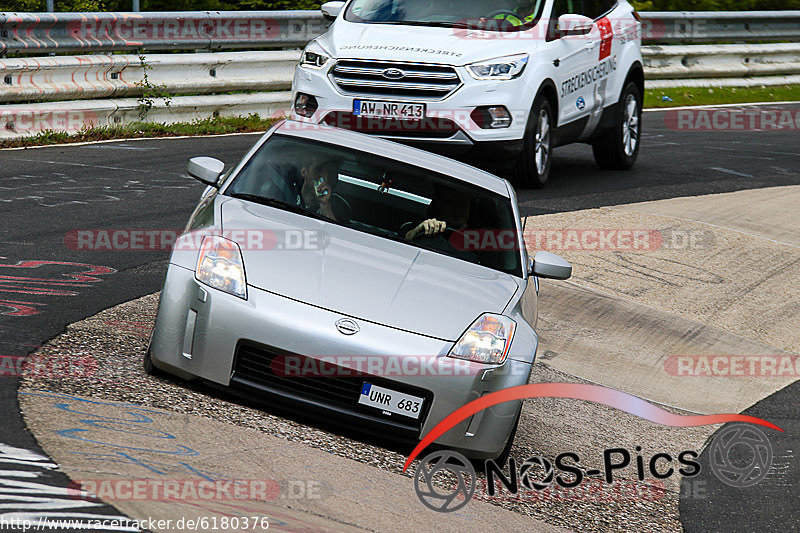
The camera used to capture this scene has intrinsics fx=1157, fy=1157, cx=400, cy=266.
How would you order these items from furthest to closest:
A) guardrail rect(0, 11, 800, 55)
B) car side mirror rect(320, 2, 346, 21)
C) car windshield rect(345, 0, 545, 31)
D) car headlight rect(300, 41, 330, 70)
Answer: car side mirror rect(320, 2, 346, 21), guardrail rect(0, 11, 800, 55), car windshield rect(345, 0, 545, 31), car headlight rect(300, 41, 330, 70)

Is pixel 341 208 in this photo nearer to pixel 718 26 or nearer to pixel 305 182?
pixel 305 182

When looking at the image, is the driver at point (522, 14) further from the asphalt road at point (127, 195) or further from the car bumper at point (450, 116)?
the asphalt road at point (127, 195)

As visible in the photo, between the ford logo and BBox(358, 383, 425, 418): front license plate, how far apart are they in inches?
229

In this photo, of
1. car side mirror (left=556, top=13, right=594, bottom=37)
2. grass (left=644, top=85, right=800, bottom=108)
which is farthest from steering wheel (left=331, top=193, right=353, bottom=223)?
grass (left=644, top=85, right=800, bottom=108)

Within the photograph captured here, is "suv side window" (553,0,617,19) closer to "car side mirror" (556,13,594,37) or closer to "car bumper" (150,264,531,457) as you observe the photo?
"car side mirror" (556,13,594,37)

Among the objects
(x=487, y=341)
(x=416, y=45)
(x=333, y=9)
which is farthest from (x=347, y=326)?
(x=333, y=9)

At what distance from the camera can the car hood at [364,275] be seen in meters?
5.20

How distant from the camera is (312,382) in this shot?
5.06 metres

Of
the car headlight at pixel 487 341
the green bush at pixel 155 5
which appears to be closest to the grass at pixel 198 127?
the green bush at pixel 155 5

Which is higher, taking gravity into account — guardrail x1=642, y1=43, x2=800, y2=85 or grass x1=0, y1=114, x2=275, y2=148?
guardrail x1=642, y1=43, x2=800, y2=85

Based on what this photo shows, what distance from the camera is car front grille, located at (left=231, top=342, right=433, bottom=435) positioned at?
5.02 metres

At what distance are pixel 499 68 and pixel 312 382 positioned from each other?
609cm

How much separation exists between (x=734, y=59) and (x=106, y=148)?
12.0 m

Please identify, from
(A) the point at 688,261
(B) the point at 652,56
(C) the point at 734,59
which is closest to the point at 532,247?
(A) the point at 688,261
